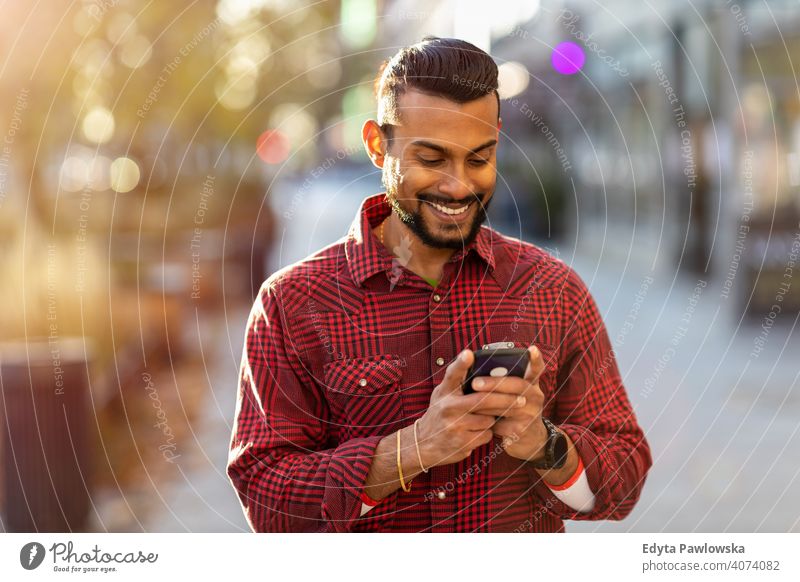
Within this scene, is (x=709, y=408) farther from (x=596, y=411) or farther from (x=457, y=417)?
(x=457, y=417)

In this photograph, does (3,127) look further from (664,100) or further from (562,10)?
(664,100)

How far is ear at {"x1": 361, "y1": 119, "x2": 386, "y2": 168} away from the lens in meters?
2.10

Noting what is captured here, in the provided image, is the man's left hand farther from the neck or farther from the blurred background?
the blurred background

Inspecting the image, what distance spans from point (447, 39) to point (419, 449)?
886 millimetres

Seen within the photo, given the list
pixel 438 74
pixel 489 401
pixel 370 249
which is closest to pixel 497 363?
pixel 489 401

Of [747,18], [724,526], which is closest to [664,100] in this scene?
[747,18]

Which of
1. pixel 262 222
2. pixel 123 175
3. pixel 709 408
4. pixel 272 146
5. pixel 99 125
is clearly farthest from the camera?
pixel 272 146

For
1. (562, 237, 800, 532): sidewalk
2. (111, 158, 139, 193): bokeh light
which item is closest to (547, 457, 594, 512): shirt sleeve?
(562, 237, 800, 532): sidewalk

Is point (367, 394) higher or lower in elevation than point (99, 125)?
lower

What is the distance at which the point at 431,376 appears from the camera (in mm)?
2051

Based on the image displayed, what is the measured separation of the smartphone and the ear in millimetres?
560

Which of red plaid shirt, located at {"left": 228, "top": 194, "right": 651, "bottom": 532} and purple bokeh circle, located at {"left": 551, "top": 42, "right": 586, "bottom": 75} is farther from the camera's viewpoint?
purple bokeh circle, located at {"left": 551, "top": 42, "right": 586, "bottom": 75}

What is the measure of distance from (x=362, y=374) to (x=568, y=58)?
44.0 feet

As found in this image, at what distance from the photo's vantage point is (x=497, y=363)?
178 cm
